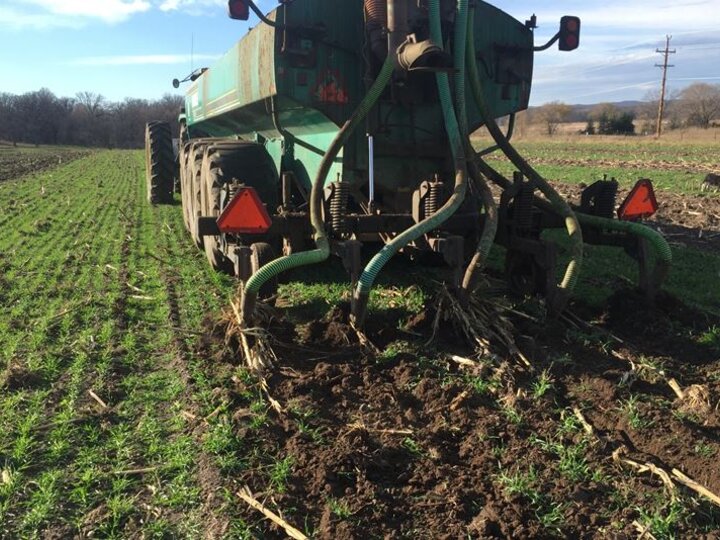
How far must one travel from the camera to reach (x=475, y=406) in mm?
3430

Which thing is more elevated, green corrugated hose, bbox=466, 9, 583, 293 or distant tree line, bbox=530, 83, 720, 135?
distant tree line, bbox=530, 83, 720, 135

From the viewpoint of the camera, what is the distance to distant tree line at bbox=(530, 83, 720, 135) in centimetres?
5269

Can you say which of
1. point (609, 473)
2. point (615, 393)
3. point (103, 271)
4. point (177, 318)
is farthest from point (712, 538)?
point (103, 271)

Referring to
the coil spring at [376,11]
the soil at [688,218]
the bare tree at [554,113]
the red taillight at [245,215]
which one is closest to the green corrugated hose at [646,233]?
the coil spring at [376,11]

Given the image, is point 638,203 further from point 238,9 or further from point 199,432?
point 199,432

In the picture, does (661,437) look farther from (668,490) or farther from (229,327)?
(229,327)

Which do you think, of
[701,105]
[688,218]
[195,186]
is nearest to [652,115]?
[701,105]

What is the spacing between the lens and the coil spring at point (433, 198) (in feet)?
15.0

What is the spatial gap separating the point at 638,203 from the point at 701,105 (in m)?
64.3

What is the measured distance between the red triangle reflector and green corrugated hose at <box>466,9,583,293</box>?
64 centimetres

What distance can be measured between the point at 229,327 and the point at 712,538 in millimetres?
3080

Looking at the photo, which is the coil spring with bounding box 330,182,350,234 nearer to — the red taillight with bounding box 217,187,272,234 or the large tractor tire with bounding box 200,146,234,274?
the red taillight with bounding box 217,187,272,234

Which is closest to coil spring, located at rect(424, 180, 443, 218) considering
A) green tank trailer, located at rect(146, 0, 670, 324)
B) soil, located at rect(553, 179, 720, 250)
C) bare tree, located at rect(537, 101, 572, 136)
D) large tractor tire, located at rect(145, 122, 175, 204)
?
green tank trailer, located at rect(146, 0, 670, 324)

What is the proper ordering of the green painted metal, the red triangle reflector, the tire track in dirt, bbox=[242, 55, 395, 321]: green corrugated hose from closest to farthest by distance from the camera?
the tire track in dirt < bbox=[242, 55, 395, 321]: green corrugated hose < the green painted metal < the red triangle reflector
